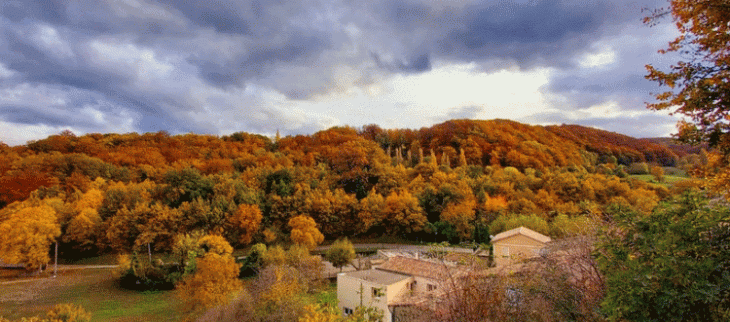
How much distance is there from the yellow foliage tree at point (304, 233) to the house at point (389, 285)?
10.8m

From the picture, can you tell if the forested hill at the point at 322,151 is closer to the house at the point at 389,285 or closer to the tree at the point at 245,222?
the tree at the point at 245,222

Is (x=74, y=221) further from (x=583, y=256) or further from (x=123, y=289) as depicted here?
(x=583, y=256)

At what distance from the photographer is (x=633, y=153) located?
269 ft

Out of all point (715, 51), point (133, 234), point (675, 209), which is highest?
point (715, 51)

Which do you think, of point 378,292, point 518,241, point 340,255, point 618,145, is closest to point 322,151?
point 340,255

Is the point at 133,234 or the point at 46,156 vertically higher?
the point at 46,156

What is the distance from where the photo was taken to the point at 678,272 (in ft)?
17.6

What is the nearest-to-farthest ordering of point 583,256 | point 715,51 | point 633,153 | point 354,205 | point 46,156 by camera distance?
1. point 715,51
2. point 583,256
3. point 354,205
4. point 46,156
5. point 633,153

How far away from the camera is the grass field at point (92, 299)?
76.5 ft

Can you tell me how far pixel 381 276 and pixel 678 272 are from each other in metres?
17.9

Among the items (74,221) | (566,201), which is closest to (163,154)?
(74,221)

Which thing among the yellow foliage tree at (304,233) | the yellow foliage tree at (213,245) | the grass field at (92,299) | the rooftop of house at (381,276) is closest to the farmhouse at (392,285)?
the rooftop of house at (381,276)

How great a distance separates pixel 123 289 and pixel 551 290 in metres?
30.4

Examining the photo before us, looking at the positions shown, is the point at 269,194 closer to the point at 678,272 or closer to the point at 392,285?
the point at 392,285
